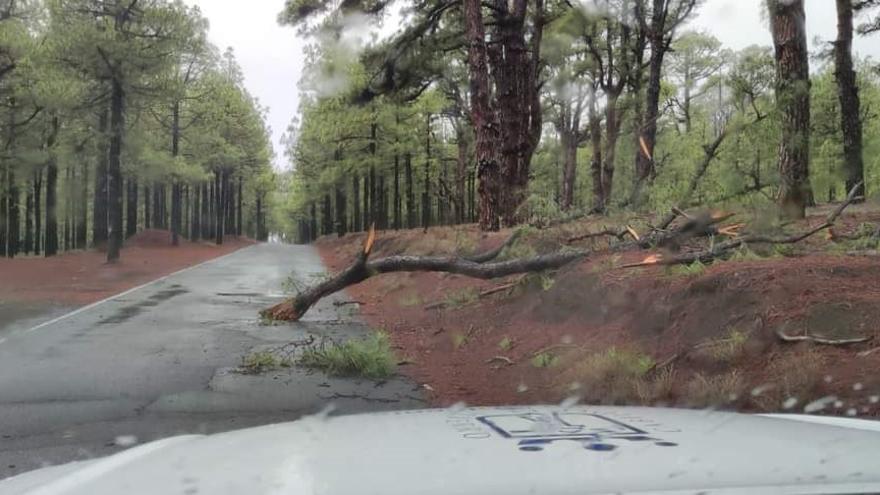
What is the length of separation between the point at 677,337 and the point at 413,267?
498 centimetres

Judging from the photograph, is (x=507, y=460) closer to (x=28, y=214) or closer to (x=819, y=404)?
(x=819, y=404)

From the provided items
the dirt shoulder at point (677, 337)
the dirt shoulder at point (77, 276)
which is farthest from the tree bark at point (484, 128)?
the dirt shoulder at point (77, 276)

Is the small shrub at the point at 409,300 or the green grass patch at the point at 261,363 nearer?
the green grass patch at the point at 261,363

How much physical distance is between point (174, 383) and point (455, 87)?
2574 centimetres

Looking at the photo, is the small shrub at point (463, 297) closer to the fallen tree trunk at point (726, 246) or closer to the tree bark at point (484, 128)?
the fallen tree trunk at point (726, 246)

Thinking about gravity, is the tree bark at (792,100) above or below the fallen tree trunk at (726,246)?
above

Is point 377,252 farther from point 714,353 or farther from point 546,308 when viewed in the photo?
point 714,353

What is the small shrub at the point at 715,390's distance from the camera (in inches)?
230

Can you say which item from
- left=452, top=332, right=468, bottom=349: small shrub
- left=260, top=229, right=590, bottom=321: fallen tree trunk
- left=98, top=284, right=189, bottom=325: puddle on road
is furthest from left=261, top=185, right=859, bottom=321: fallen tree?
left=98, top=284, right=189, bottom=325: puddle on road

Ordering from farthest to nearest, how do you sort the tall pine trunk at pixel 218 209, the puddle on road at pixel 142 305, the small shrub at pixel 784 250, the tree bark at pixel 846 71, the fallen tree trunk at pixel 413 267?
the tall pine trunk at pixel 218 209, the tree bark at pixel 846 71, the puddle on road at pixel 142 305, the fallen tree trunk at pixel 413 267, the small shrub at pixel 784 250

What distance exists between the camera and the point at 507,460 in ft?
7.04

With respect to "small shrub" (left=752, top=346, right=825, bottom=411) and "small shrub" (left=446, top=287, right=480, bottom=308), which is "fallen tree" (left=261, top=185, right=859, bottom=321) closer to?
"small shrub" (left=446, top=287, right=480, bottom=308)

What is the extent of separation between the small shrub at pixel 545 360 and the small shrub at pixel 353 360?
1.66 m

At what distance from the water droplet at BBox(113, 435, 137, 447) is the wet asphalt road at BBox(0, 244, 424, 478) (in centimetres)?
2
